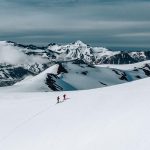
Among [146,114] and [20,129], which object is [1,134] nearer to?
[20,129]

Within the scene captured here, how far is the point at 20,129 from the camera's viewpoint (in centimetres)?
4775

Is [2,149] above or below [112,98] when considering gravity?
below

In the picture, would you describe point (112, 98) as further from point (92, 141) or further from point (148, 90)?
point (92, 141)

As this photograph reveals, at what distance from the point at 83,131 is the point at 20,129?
34.2 feet

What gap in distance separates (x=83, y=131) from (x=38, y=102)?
67.0 ft

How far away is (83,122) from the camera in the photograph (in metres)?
42.7

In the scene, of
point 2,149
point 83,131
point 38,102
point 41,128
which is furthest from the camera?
point 38,102

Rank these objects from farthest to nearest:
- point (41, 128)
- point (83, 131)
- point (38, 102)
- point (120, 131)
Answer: point (38, 102) → point (41, 128) → point (83, 131) → point (120, 131)

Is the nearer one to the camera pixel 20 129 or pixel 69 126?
pixel 69 126

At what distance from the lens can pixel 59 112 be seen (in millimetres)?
49844

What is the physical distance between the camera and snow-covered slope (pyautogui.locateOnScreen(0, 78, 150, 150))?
35000 mm

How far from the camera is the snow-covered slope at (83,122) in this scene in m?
35.0

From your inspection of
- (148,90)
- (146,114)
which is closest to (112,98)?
(148,90)

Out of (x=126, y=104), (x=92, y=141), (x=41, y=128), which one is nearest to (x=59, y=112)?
(x=41, y=128)
